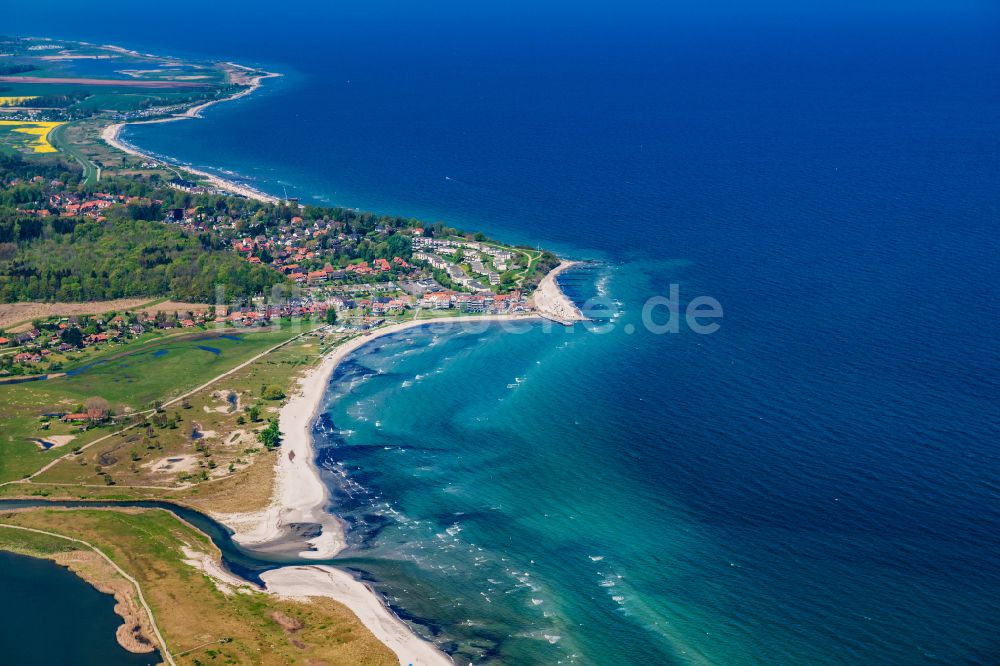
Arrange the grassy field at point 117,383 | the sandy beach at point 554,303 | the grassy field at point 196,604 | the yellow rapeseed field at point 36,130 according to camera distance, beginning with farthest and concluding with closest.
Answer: the yellow rapeseed field at point 36,130, the sandy beach at point 554,303, the grassy field at point 117,383, the grassy field at point 196,604

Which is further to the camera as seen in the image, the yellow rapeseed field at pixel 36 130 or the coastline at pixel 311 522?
the yellow rapeseed field at pixel 36 130

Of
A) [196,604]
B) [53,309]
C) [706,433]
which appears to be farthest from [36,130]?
[706,433]

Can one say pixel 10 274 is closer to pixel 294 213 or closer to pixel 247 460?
pixel 294 213

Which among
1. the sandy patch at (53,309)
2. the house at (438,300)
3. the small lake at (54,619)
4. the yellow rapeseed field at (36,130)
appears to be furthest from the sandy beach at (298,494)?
the yellow rapeseed field at (36,130)

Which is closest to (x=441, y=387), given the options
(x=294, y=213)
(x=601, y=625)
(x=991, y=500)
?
(x=601, y=625)

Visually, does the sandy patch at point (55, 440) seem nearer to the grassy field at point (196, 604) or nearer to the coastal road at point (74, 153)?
the grassy field at point (196, 604)

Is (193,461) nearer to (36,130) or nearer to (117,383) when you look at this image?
(117,383)
